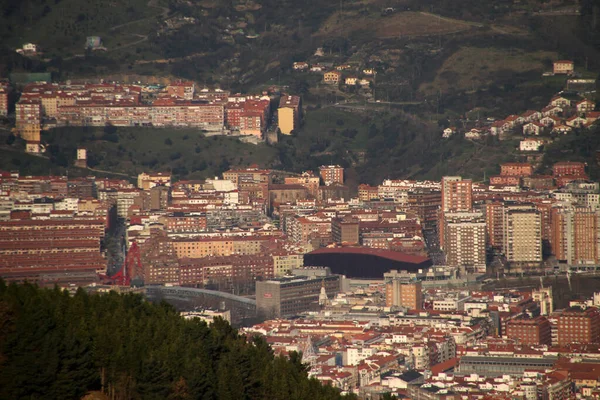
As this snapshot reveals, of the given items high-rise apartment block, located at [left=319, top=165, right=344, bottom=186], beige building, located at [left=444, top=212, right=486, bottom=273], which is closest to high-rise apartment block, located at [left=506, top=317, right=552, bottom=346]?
beige building, located at [left=444, top=212, right=486, bottom=273]

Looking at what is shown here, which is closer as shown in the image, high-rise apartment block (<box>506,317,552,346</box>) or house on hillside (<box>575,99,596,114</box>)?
high-rise apartment block (<box>506,317,552,346</box>)

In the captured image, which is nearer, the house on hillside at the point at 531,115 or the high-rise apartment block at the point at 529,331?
the high-rise apartment block at the point at 529,331

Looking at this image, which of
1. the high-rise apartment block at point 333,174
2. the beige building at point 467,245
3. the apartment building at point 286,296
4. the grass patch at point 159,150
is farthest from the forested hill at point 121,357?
the grass patch at point 159,150

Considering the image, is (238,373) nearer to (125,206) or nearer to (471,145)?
(125,206)

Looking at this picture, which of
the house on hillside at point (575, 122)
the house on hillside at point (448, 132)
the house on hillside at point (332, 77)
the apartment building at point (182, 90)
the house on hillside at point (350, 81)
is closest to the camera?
the house on hillside at point (575, 122)

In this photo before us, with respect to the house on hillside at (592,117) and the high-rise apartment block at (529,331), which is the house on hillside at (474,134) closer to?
the house on hillside at (592,117)

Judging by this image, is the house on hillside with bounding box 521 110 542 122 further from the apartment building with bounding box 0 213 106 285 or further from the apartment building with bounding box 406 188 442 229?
the apartment building with bounding box 0 213 106 285
